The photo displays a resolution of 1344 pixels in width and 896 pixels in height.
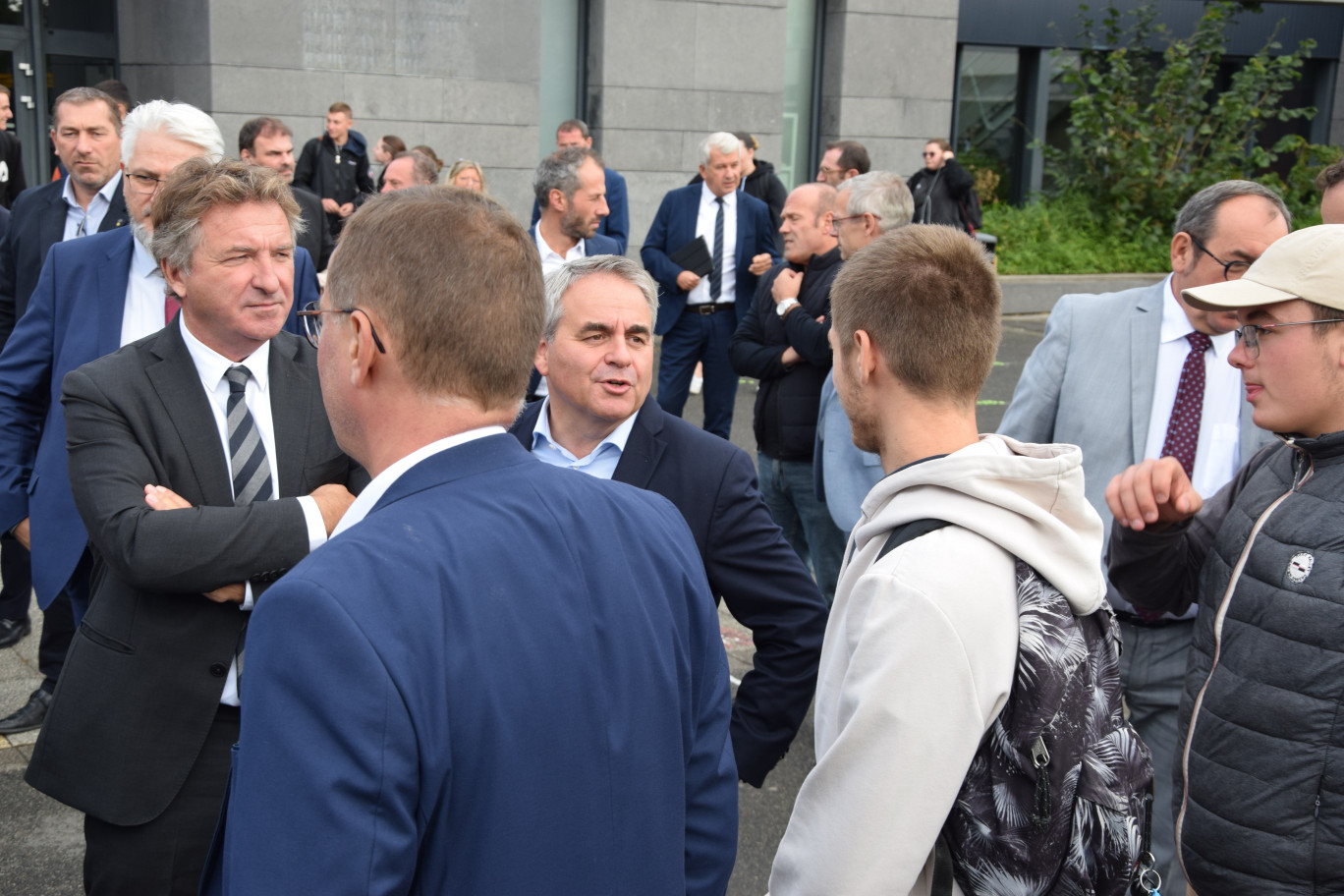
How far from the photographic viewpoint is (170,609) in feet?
8.08

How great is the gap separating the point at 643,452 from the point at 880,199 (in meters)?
2.60

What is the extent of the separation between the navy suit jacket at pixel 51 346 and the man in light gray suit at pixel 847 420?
2.16 m

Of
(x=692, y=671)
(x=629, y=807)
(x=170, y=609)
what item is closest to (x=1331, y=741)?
(x=692, y=671)

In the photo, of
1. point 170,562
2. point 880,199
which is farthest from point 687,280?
point 170,562

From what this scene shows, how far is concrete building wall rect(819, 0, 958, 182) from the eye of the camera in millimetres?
16078

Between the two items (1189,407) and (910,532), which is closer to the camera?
(910,532)

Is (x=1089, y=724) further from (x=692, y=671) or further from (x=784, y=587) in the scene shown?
(x=784, y=587)

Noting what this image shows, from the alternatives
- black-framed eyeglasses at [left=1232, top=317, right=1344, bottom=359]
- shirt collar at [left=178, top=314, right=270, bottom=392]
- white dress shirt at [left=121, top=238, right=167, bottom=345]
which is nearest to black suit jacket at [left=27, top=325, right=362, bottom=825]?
shirt collar at [left=178, top=314, right=270, bottom=392]

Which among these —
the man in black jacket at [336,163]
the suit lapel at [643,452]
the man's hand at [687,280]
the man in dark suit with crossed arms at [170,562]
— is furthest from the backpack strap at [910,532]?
the man in black jacket at [336,163]

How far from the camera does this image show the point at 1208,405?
351 centimetres

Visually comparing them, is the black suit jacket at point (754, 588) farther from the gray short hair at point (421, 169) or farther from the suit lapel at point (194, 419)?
the gray short hair at point (421, 169)

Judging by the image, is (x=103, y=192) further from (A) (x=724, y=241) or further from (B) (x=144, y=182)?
(A) (x=724, y=241)

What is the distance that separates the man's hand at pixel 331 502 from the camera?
247 centimetres

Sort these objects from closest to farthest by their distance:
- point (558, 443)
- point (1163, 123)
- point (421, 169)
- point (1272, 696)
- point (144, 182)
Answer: point (1272, 696), point (558, 443), point (144, 182), point (421, 169), point (1163, 123)
